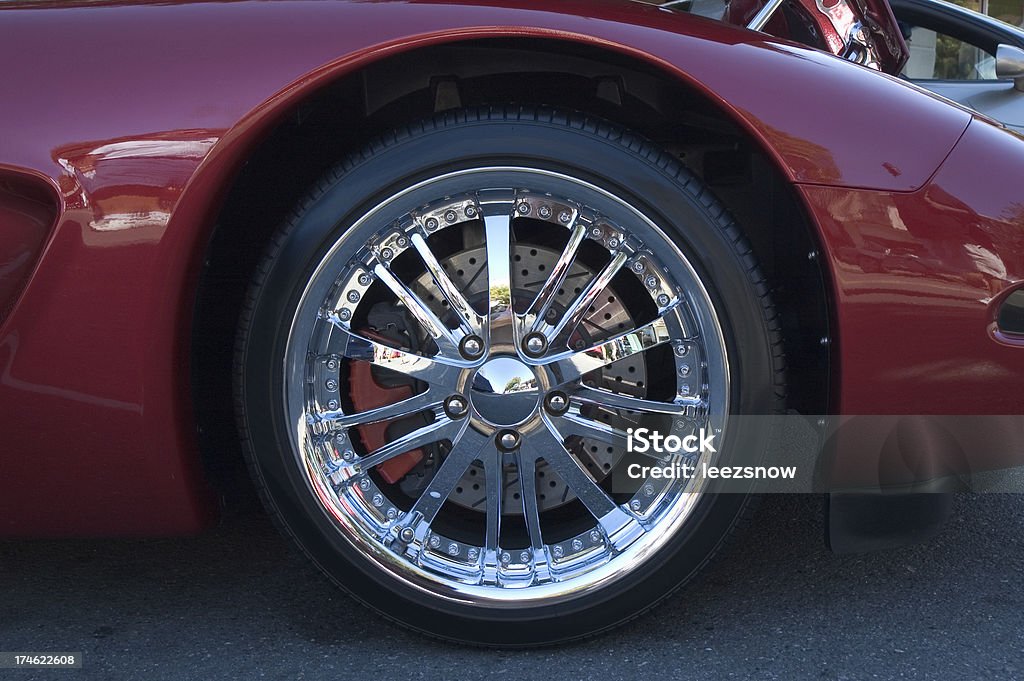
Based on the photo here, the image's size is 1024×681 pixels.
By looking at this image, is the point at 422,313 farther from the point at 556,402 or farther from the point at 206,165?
the point at 206,165

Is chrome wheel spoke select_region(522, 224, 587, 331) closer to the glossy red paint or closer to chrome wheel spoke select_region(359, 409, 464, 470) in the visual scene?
chrome wheel spoke select_region(359, 409, 464, 470)

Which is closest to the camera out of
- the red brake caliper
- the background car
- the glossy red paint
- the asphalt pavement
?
the glossy red paint

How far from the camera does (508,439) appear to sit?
153cm

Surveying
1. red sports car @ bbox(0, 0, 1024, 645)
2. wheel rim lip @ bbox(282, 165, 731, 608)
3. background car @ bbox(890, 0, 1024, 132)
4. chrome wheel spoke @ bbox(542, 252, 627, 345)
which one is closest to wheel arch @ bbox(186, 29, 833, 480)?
red sports car @ bbox(0, 0, 1024, 645)

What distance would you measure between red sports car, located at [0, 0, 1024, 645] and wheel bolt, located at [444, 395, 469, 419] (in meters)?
0.01

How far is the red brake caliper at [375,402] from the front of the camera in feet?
5.32

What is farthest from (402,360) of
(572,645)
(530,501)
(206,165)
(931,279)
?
(931,279)

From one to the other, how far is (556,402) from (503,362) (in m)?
0.10

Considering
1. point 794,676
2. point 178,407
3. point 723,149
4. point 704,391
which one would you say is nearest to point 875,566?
point 794,676

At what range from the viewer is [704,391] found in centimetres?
152

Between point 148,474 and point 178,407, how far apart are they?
0.35 feet

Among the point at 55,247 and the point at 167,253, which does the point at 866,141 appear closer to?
the point at 167,253

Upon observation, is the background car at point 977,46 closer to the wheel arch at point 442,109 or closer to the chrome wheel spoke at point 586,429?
the wheel arch at point 442,109

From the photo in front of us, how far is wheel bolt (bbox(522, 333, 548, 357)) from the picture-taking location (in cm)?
152
